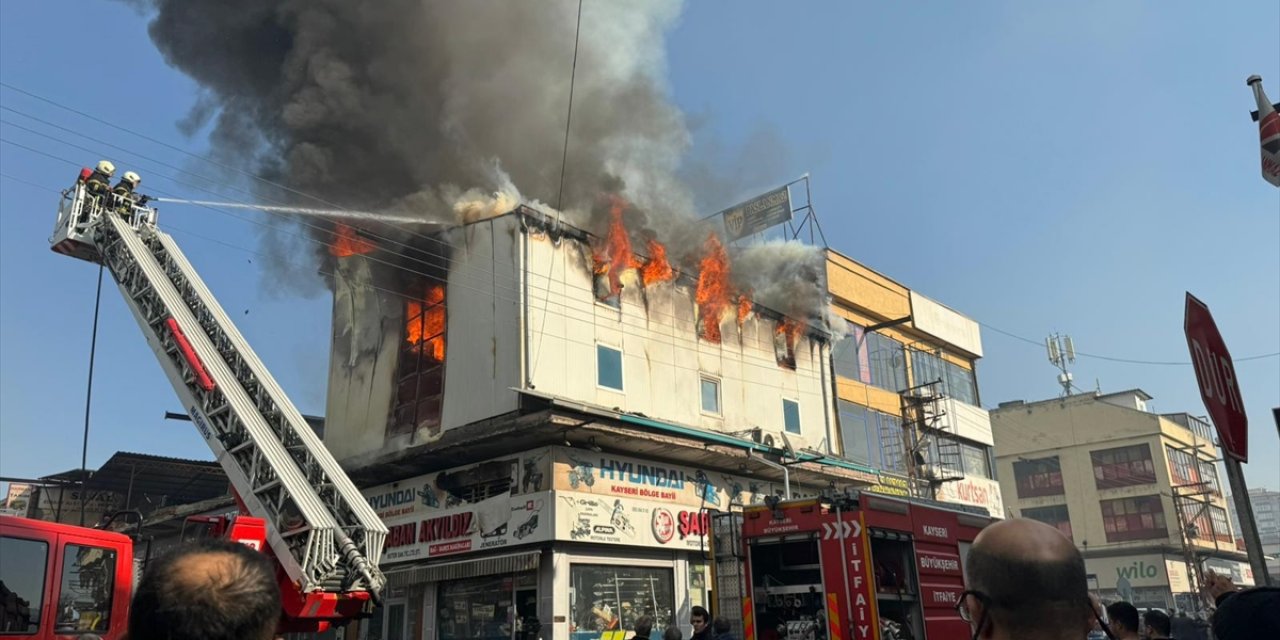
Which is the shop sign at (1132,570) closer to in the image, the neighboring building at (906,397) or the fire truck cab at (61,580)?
the neighboring building at (906,397)

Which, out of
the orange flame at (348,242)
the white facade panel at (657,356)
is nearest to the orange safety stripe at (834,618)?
the white facade panel at (657,356)

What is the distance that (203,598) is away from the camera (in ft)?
5.60

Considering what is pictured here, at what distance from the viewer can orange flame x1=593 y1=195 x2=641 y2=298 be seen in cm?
1916

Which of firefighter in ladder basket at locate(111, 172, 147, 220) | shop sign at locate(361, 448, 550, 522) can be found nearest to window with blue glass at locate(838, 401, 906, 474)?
shop sign at locate(361, 448, 550, 522)

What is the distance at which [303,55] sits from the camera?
1964 centimetres

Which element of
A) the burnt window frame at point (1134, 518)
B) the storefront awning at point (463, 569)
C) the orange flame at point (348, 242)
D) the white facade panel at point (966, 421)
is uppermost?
the orange flame at point (348, 242)

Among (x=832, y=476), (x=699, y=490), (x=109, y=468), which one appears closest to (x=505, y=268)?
(x=699, y=490)

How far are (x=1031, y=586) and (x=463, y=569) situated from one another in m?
16.0

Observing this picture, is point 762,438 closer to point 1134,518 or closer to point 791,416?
point 791,416

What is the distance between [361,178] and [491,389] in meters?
6.85

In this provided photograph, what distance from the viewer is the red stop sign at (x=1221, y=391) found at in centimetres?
372

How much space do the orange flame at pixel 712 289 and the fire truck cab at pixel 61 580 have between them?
611 inches

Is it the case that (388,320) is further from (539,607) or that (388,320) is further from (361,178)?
(539,607)

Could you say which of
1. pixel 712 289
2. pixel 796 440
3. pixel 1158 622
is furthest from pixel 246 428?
pixel 796 440
